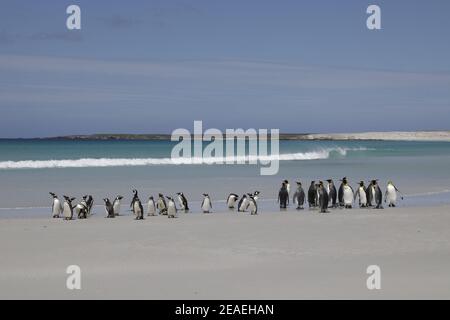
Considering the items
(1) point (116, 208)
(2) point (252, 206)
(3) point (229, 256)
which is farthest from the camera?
(2) point (252, 206)

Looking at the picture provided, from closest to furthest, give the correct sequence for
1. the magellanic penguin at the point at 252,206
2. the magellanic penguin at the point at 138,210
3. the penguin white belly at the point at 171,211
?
the magellanic penguin at the point at 138,210, the penguin white belly at the point at 171,211, the magellanic penguin at the point at 252,206

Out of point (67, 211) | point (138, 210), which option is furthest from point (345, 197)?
point (67, 211)

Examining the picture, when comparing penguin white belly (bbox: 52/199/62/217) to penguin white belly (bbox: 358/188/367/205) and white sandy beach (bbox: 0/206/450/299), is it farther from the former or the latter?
penguin white belly (bbox: 358/188/367/205)

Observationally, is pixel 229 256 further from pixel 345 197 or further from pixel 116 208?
pixel 345 197

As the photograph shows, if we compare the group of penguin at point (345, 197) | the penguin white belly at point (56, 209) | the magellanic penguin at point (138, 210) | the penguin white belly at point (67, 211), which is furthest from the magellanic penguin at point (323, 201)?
the penguin white belly at point (56, 209)

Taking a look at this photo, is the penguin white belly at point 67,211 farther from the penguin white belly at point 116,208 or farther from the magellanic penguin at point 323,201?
the magellanic penguin at point 323,201

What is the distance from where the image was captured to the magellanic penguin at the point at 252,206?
1479cm

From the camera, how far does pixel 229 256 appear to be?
30.8 ft

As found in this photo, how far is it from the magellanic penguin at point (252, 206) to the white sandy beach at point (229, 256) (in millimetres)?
1106

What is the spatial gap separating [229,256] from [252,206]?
18.7ft

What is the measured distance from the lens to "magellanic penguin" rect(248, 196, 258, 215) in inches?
582

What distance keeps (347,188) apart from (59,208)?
23.0 feet

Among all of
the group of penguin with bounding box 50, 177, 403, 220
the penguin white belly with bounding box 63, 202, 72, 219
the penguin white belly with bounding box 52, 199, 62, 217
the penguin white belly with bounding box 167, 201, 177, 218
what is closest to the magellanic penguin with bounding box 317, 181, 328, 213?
the group of penguin with bounding box 50, 177, 403, 220
